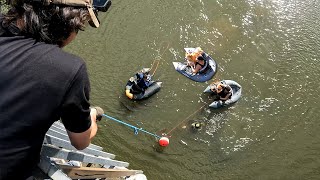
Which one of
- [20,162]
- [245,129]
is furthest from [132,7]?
Result: [20,162]

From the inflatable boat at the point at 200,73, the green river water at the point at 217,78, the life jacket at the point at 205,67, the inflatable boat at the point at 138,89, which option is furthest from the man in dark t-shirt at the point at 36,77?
the life jacket at the point at 205,67

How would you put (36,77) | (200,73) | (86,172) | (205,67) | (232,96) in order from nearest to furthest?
(36,77)
(86,172)
(232,96)
(205,67)
(200,73)

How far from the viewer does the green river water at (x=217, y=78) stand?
11.0 m

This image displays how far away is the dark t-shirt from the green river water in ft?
27.2

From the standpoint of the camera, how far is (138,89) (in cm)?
1165

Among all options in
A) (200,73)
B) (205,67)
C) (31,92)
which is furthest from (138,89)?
A: (31,92)

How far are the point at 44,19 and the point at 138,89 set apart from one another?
9366mm

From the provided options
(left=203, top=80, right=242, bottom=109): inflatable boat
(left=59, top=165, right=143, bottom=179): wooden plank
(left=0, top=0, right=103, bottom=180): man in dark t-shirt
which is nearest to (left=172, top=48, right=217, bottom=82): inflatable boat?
(left=203, top=80, right=242, bottom=109): inflatable boat

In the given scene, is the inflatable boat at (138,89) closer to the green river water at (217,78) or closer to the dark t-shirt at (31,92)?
the green river water at (217,78)

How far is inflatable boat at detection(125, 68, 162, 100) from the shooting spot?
11680mm

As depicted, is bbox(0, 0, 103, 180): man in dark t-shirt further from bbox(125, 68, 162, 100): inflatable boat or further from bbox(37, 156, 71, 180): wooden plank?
bbox(125, 68, 162, 100): inflatable boat

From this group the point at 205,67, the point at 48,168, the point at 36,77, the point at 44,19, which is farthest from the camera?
the point at 205,67

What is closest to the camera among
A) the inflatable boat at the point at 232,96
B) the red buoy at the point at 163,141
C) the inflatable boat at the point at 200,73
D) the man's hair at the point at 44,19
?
the man's hair at the point at 44,19

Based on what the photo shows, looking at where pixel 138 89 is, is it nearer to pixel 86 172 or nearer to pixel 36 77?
pixel 86 172
